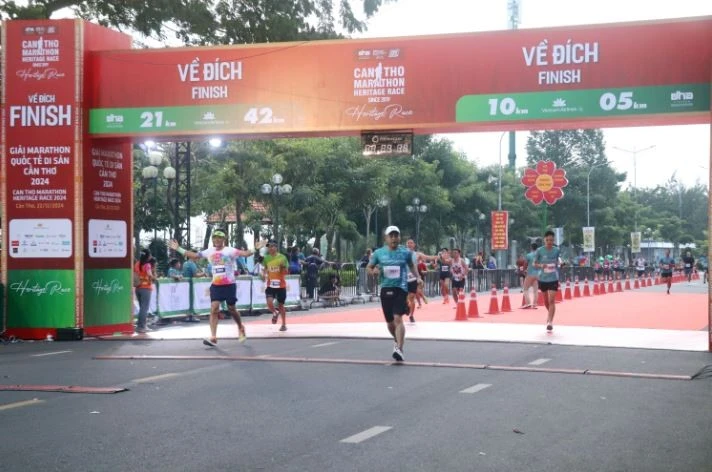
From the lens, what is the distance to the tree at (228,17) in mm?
20844

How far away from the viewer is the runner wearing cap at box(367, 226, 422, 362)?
41.4 ft

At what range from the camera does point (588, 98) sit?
15.7 meters

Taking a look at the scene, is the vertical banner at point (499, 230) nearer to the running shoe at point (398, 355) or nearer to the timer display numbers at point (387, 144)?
the timer display numbers at point (387, 144)

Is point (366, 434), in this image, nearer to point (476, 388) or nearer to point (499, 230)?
point (476, 388)

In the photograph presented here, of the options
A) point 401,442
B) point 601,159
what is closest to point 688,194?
point 601,159

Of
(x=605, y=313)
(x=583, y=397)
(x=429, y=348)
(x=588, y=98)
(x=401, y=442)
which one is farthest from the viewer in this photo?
(x=605, y=313)

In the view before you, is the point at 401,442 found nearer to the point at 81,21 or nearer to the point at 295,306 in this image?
the point at 81,21

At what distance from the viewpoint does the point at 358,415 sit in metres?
8.25

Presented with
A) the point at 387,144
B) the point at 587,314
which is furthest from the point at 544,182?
the point at 387,144

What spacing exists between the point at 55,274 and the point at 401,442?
37.8 feet

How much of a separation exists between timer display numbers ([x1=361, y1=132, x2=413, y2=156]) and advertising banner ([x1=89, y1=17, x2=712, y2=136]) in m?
0.27

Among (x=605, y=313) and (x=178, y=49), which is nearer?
(x=178, y=49)

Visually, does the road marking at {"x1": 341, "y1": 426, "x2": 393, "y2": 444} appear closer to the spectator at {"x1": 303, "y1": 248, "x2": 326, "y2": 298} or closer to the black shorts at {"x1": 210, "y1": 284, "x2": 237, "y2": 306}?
the black shorts at {"x1": 210, "y1": 284, "x2": 237, "y2": 306}

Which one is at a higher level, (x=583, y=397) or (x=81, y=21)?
(x=81, y=21)
